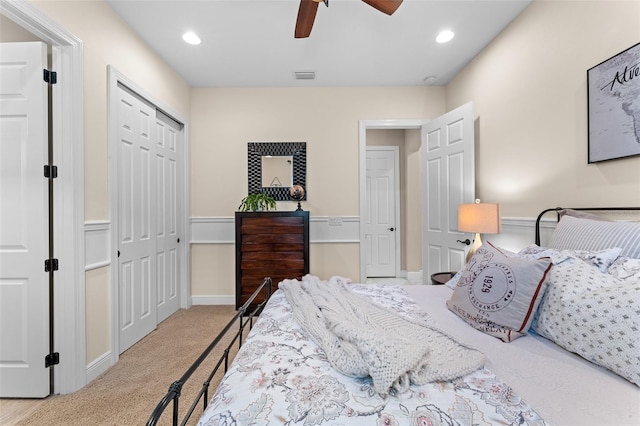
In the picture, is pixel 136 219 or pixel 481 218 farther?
pixel 136 219

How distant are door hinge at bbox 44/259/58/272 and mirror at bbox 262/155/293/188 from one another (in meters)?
2.14

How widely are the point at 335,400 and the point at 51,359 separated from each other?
7.00 ft

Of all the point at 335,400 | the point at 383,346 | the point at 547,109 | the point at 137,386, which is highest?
the point at 547,109

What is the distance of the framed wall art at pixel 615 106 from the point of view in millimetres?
1459

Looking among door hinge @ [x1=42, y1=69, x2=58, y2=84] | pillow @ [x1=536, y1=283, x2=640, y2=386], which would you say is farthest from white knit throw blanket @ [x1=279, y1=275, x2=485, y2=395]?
door hinge @ [x1=42, y1=69, x2=58, y2=84]

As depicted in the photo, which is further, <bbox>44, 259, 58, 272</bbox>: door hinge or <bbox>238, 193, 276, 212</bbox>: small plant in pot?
<bbox>238, 193, 276, 212</bbox>: small plant in pot

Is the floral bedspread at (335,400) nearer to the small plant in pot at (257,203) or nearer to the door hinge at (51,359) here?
the door hinge at (51,359)

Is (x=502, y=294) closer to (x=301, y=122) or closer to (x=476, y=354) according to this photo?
(x=476, y=354)

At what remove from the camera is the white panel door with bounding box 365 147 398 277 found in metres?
A: 4.75

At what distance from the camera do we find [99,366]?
2033 millimetres

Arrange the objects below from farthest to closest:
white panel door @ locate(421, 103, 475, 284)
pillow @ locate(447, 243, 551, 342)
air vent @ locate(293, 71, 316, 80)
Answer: air vent @ locate(293, 71, 316, 80), white panel door @ locate(421, 103, 475, 284), pillow @ locate(447, 243, 551, 342)

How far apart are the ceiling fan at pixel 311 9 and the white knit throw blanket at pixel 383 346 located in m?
1.76

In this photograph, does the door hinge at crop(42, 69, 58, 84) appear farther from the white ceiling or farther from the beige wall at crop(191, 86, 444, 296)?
the beige wall at crop(191, 86, 444, 296)

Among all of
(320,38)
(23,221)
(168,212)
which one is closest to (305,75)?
(320,38)
